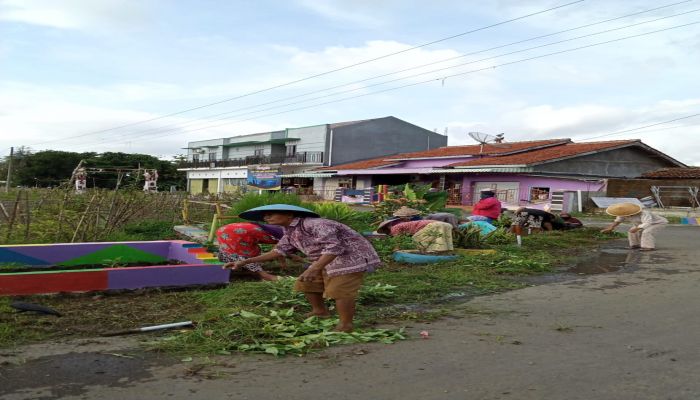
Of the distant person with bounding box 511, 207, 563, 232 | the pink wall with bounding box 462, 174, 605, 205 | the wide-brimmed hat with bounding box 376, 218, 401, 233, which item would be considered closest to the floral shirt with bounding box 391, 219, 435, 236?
the wide-brimmed hat with bounding box 376, 218, 401, 233

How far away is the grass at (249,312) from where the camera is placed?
4.52 m

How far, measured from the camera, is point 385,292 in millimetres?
6430

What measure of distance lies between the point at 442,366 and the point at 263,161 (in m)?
51.2

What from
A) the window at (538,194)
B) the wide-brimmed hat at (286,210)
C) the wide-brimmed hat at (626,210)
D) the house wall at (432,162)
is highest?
the house wall at (432,162)

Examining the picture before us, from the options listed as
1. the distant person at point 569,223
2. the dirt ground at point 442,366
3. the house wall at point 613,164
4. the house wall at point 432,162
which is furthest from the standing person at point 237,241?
the house wall at point 432,162

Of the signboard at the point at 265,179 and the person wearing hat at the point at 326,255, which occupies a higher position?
the signboard at the point at 265,179

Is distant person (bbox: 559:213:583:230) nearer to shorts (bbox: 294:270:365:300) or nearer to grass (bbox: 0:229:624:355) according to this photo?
grass (bbox: 0:229:624:355)

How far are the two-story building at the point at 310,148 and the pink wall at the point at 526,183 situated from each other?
40.0 feet

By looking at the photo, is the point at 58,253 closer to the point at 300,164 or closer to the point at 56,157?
the point at 300,164

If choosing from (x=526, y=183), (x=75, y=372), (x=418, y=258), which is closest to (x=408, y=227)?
(x=418, y=258)

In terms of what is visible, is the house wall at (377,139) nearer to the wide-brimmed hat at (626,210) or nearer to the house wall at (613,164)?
the house wall at (613,164)

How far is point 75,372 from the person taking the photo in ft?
12.4

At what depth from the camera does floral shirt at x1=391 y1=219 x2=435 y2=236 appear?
33.6ft

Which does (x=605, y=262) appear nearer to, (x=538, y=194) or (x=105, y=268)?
(x=105, y=268)
